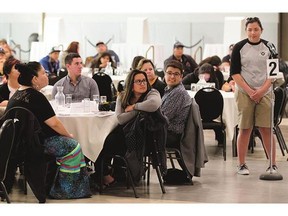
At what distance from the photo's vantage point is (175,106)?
717 centimetres

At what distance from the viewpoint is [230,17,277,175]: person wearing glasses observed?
7.34m

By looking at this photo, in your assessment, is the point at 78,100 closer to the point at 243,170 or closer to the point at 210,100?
the point at 210,100

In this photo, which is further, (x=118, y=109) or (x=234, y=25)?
(x=234, y=25)

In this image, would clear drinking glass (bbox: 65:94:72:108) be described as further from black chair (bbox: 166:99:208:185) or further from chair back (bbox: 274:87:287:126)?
chair back (bbox: 274:87:287:126)

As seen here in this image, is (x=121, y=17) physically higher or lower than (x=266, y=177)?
higher

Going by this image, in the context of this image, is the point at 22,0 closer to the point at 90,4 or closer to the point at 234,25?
the point at 90,4

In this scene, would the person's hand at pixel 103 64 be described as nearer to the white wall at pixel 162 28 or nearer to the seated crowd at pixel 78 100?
the seated crowd at pixel 78 100

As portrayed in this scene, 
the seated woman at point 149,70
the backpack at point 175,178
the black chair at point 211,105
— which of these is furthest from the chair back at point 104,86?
the backpack at point 175,178

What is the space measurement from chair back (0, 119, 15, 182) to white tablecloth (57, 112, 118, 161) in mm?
819

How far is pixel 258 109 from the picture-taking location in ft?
24.4

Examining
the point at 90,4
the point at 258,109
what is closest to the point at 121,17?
the point at 258,109

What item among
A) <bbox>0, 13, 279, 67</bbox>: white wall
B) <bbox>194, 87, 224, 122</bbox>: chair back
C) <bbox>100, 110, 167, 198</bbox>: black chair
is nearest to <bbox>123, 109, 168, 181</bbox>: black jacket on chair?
<bbox>100, 110, 167, 198</bbox>: black chair

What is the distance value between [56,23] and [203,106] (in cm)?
865

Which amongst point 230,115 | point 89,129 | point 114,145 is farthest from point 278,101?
point 89,129
